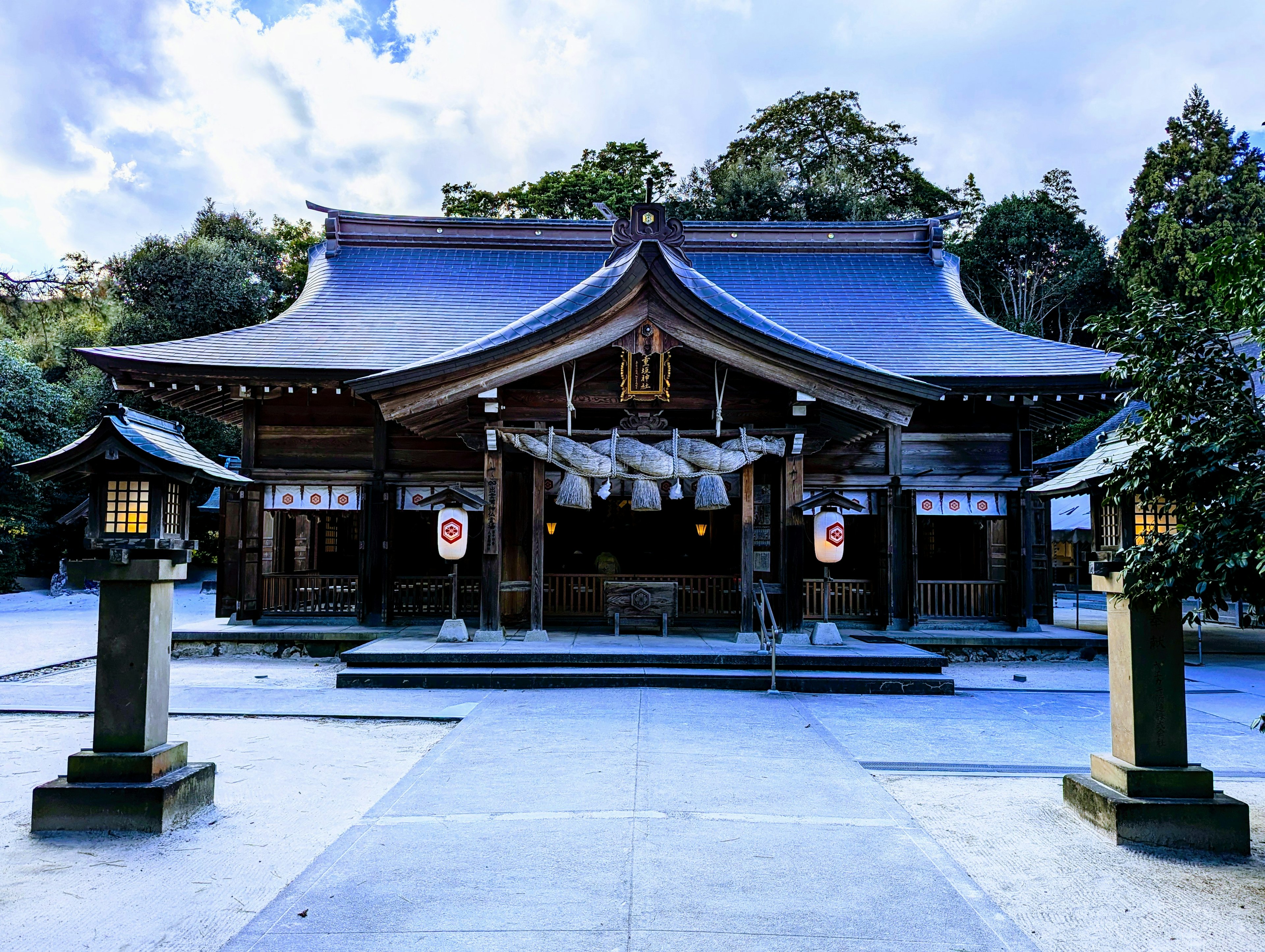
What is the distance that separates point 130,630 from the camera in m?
5.37

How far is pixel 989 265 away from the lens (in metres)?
33.6

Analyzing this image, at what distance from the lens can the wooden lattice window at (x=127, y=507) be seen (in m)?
5.67

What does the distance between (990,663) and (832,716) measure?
5817 mm

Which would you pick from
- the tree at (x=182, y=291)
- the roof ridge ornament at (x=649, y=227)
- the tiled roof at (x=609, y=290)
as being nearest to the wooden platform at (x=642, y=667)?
the tiled roof at (x=609, y=290)

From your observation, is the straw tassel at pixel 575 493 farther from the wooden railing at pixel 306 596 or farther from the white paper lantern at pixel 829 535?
the wooden railing at pixel 306 596

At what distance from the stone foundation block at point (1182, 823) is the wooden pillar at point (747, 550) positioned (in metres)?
6.73

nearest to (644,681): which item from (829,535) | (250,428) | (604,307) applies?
(829,535)

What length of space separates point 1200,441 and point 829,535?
7.09 metres

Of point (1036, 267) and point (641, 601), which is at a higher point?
point (1036, 267)

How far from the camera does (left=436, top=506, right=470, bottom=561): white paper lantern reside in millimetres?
11414

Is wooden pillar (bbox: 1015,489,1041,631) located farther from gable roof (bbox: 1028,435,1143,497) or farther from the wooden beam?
the wooden beam

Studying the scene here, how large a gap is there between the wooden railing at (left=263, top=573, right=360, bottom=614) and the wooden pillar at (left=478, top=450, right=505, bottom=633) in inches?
136

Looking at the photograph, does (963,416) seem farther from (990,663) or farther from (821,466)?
(990,663)

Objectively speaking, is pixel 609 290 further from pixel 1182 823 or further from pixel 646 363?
pixel 1182 823
